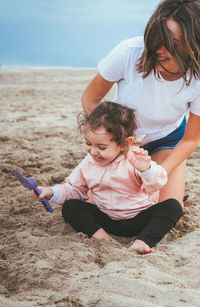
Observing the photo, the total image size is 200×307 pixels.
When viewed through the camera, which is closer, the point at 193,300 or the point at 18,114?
the point at 193,300

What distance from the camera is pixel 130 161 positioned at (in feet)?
6.74

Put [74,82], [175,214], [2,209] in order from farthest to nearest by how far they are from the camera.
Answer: [74,82], [2,209], [175,214]

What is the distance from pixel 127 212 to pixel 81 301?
0.84 m

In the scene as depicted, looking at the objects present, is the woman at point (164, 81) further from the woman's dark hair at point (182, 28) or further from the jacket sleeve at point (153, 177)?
the jacket sleeve at point (153, 177)

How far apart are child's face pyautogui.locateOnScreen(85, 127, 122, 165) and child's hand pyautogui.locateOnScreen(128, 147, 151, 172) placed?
154mm

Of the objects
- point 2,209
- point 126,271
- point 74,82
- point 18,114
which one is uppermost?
point 126,271

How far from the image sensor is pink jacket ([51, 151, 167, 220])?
2.23 m

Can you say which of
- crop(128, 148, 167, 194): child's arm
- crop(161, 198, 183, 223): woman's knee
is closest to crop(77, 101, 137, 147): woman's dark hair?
crop(128, 148, 167, 194): child's arm

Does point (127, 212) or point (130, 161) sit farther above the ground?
point (130, 161)

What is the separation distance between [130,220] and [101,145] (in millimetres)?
479

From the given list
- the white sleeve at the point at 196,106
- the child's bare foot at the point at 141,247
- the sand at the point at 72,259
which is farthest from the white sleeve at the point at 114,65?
the child's bare foot at the point at 141,247

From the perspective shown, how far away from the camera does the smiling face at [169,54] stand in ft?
6.79

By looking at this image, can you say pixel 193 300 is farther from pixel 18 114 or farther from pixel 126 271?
pixel 18 114

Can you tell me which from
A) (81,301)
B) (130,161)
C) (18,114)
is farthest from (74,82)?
(81,301)
